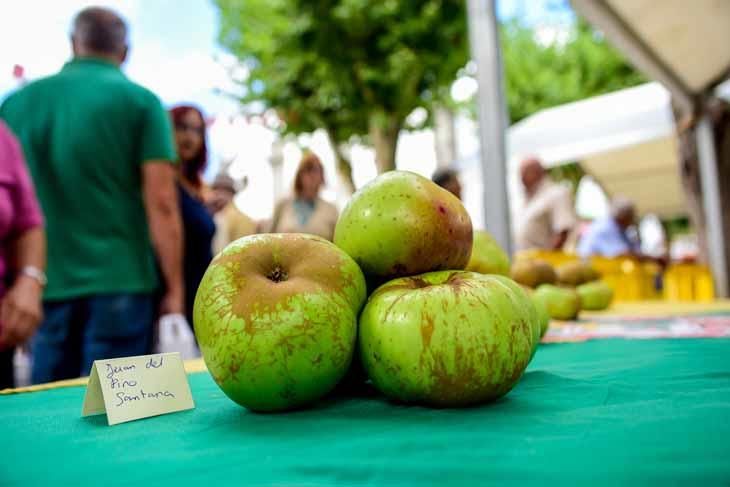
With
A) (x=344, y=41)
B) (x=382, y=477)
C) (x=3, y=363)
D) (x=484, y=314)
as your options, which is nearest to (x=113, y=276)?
(x=3, y=363)

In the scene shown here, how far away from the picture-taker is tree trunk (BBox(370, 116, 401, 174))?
383 inches

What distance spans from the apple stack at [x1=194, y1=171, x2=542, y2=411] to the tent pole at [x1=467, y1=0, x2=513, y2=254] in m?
2.45

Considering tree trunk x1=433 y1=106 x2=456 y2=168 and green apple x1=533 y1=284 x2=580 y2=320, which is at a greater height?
tree trunk x1=433 y1=106 x2=456 y2=168

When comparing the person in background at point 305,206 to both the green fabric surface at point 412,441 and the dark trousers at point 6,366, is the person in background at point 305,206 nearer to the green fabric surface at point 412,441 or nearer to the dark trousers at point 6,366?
the dark trousers at point 6,366

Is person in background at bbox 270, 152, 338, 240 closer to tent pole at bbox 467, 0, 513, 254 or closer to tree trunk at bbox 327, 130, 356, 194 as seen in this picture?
tent pole at bbox 467, 0, 513, 254

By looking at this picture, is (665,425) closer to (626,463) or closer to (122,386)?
(626,463)

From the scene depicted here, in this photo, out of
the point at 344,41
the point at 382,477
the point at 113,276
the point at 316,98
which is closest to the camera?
the point at 382,477

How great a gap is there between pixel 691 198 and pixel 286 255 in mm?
5713

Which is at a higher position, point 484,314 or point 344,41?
point 344,41

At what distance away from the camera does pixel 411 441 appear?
71cm

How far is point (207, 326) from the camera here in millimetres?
906

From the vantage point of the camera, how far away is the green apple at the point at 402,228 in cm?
101

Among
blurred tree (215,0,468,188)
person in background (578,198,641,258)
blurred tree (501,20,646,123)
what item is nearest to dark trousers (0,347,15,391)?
person in background (578,198,641,258)

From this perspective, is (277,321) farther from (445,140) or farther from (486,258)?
(445,140)
